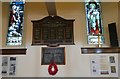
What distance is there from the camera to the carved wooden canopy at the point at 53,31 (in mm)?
5586

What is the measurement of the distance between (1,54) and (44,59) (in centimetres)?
101

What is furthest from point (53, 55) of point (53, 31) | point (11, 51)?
point (11, 51)

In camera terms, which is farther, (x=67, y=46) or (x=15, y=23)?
(x=15, y=23)

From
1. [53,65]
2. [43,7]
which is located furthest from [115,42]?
[43,7]

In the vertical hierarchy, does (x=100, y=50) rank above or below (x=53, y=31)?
below

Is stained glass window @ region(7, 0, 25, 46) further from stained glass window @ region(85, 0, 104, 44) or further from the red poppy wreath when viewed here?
stained glass window @ region(85, 0, 104, 44)

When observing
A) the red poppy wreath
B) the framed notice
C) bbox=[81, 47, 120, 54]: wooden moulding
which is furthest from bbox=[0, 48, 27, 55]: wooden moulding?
bbox=[81, 47, 120, 54]: wooden moulding

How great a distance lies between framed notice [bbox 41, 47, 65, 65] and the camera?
5535 mm

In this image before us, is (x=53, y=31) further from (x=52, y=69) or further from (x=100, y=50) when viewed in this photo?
(x=100, y=50)

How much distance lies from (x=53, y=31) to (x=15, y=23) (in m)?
0.97

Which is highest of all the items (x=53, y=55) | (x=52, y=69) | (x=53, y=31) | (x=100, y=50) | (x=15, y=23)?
(x=15, y=23)

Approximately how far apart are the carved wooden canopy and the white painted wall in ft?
0.35

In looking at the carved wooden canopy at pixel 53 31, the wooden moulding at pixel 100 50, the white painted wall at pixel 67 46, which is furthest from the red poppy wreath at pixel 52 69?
the wooden moulding at pixel 100 50

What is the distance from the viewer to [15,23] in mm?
5812
